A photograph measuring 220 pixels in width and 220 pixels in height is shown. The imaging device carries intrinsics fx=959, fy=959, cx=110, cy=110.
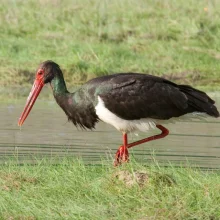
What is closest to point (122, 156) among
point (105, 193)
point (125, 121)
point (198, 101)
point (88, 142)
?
point (125, 121)

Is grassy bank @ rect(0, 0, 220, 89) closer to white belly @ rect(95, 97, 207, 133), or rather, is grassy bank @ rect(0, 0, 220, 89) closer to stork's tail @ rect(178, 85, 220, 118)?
white belly @ rect(95, 97, 207, 133)

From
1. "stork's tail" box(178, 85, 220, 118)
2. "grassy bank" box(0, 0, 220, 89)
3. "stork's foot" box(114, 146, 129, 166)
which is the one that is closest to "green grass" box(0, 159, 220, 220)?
"stork's foot" box(114, 146, 129, 166)

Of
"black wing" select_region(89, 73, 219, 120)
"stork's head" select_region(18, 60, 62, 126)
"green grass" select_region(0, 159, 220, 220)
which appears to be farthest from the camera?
"stork's head" select_region(18, 60, 62, 126)

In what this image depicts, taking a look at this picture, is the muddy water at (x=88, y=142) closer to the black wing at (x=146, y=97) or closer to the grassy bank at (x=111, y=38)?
the black wing at (x=146, y=97)

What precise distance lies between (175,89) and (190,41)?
19.8ft

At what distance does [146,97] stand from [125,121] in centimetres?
27

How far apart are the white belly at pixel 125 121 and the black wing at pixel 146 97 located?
5 centimetres

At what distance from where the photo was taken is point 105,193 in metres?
6.21

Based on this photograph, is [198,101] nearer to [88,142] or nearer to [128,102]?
[128,102]

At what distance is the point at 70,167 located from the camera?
7004 mm

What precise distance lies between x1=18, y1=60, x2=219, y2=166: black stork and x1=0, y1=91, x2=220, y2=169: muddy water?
0.32m

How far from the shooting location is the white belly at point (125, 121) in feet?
25.6

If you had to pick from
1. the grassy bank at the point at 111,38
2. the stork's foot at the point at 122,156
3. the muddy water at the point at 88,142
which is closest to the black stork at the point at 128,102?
the stork's foot at the point at 122,156

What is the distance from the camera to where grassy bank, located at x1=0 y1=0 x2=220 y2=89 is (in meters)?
12.7
